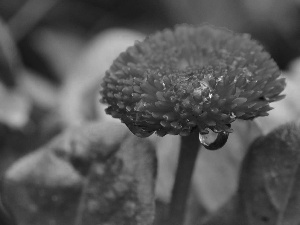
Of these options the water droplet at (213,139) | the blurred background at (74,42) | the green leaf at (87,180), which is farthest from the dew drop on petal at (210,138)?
the blurred background at (74,42)

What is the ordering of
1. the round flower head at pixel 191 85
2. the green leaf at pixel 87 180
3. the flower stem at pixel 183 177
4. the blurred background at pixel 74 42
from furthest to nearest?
the blurred background at pixel 74 42, the green leaf at pixel 87 180, the flower stem at pixel 183 177, the round flower head at pixel 191 85

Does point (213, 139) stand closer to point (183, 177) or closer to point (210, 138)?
point (210, 138)

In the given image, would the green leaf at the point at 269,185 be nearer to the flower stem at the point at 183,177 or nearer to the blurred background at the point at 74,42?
the flower stem at the point at 183,177

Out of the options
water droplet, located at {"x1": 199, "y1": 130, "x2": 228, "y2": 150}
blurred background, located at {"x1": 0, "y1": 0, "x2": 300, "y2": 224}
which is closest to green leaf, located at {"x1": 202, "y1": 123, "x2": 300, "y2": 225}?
water droplet, located at {"x1": 199, "y1": 130, "x2": 228, "y2": 150}

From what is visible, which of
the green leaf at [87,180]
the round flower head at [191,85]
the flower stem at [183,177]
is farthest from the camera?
the green leaf at [87,180]

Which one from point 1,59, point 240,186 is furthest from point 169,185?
point 1,59

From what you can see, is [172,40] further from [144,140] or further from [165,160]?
[165,160]
